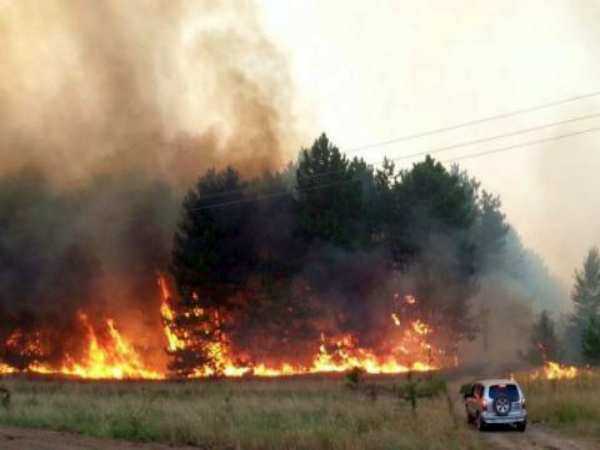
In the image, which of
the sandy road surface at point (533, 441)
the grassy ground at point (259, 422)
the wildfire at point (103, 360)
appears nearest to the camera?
the grassy ground at point (259, 422)

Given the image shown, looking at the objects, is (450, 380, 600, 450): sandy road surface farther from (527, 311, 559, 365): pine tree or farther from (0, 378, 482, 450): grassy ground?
(527, 311, 559, 365): pine tree

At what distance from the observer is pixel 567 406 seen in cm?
3062

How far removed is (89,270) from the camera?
199 ft

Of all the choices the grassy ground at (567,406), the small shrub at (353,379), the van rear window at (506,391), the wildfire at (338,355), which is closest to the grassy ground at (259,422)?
the van rear window at (506,391)

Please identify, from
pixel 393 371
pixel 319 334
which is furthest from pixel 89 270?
pixel 393 371

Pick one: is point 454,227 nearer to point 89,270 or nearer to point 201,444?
point 89,270

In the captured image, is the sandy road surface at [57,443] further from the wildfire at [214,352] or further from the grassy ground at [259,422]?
the wildfire at [214,352]

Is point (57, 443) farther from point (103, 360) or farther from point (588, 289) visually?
point (588, 289)

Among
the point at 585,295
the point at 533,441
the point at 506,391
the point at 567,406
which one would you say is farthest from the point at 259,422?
the point at 585,295

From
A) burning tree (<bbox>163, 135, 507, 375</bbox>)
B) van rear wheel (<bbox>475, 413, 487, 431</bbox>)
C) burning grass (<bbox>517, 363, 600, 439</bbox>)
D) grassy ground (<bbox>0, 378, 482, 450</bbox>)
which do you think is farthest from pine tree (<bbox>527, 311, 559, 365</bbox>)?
van rear wheel (<bbox>475, 413, 487, 431</bbox>)

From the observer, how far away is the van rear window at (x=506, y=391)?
27.6 meters

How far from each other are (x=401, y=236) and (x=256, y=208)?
39.5ft

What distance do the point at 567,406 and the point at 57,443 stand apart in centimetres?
1989

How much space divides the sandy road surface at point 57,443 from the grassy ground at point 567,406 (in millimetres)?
14730
